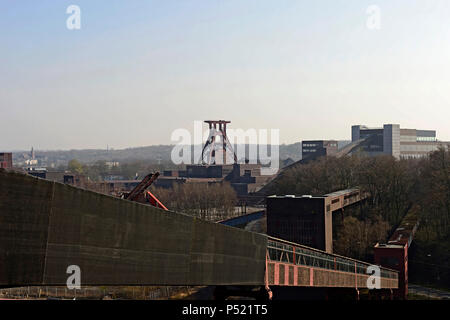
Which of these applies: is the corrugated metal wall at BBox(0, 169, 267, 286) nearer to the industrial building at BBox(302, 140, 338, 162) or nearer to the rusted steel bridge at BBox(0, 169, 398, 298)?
the rusted steel bridge at BBox(0, 169, 398, 298)

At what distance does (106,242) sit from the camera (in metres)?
8.91

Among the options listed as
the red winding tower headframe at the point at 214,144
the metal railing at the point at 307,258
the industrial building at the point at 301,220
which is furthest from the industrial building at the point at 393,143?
the metal railing at the point at 307,258

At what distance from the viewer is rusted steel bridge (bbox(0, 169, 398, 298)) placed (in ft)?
24.7

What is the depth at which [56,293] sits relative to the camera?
3494 cm

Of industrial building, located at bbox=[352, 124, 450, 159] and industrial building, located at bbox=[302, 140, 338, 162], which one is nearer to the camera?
industrial building, located at bbox=[302, 140, 338, 162]

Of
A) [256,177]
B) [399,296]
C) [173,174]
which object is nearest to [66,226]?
[399,296]

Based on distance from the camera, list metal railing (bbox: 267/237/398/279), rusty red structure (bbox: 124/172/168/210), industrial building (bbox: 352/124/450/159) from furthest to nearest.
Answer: industrial building (bbox: 352/124/450/159) < metal railing (bbox: 267/237/398/279) < rusty red structure (bbox: 124/172/168/210)

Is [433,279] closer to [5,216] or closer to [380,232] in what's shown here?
[380,232]

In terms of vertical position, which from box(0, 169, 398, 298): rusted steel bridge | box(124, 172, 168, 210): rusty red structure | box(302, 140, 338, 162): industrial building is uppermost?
box(302, 140, 338, 162): industrial building

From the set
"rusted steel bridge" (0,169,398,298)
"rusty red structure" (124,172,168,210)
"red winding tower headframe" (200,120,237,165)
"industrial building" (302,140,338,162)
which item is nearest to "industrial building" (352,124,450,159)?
"industrial building" (302,140,338,162)

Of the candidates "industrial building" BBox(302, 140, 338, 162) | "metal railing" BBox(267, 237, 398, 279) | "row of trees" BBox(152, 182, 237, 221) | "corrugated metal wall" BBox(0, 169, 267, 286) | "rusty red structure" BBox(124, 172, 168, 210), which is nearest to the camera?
"corrugated metal wall" BBox(0, 169, 267, 286)

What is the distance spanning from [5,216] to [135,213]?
261 centimetres

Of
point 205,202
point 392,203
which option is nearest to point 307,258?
point 392,203

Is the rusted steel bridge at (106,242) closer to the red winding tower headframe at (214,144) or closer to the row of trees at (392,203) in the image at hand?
the row of trees at (392,203)
